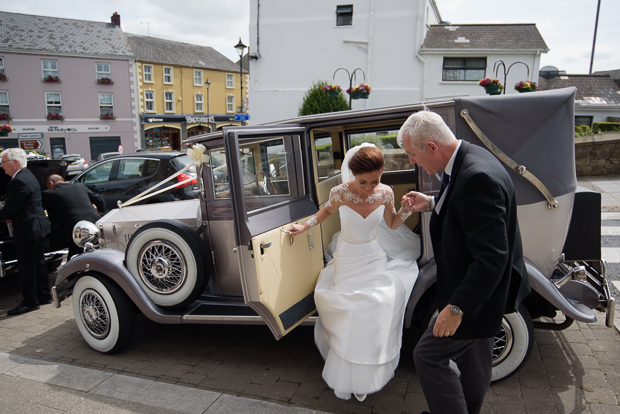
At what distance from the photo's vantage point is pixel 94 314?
3.84m

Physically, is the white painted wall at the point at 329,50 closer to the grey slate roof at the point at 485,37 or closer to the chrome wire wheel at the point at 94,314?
the grey slate roof at the point at 485,37

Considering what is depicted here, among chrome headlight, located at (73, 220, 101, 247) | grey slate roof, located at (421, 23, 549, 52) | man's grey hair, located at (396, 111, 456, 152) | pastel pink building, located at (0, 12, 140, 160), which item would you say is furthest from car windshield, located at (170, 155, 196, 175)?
pastel pink building, located at (0, 12, 140, 160)

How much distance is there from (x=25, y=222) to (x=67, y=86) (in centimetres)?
3472

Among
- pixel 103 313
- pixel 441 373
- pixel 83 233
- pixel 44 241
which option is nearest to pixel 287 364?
pixel 441 373

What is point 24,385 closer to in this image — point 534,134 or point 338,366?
point 338,366

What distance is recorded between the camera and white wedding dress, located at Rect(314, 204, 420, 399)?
2.79 metres

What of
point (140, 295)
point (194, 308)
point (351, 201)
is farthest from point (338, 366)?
point (140, 295)

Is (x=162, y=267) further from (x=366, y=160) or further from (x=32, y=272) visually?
(x=32, y=272)

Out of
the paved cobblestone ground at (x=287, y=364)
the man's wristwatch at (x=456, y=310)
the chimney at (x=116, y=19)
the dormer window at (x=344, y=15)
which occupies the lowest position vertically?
the paved cobblestone ground at (x=287, y=364)

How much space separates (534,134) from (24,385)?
14.0 ft

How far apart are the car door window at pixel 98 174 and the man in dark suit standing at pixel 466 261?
881 cm

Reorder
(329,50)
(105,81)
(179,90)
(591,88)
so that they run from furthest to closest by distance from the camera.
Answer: (179,90) → (105,81) → (591,88) → (329,50)

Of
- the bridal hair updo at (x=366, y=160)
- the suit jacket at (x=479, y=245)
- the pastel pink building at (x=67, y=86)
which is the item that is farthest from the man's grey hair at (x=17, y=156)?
the pastel pink building at (x=67, y=86)

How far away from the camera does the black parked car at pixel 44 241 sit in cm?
530
